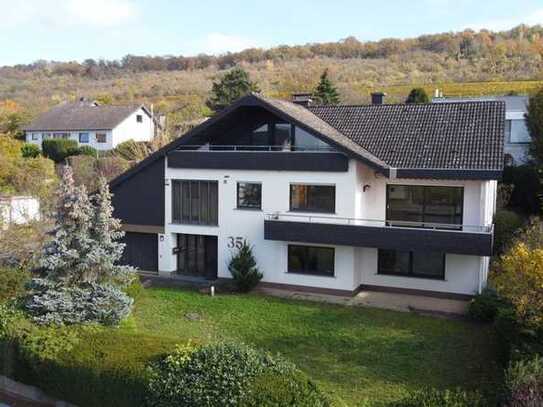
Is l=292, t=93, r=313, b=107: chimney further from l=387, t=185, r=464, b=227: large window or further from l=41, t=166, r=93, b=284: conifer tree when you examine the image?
l=41, t=166, r=93, b=284: conifer tree

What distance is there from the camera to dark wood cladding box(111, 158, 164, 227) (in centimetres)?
2466

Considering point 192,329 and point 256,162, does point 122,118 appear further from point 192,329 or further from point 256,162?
point 192,329

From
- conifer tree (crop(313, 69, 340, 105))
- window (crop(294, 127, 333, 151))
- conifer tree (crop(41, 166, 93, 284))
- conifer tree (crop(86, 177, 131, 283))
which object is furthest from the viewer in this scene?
conifer tree (crop(313, 69, 340, 105))

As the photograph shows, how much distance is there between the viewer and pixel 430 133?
23.1m

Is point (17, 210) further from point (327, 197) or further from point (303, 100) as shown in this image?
point (303, 100)

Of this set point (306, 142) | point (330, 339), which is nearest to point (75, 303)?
point (330, 339)

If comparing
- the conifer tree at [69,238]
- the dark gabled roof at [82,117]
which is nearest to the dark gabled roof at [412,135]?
the conifer tree at [69,238]

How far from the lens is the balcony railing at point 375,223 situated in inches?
825

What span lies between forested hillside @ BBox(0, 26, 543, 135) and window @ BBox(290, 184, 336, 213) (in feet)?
108

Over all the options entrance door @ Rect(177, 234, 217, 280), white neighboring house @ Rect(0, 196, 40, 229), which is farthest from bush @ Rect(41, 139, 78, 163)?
entrance door @ Rect(177, 234, 217, 280)

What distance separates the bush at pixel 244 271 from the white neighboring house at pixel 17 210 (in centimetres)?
783

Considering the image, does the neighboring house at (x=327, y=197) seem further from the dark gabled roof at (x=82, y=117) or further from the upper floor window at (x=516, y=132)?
the dark gabled roof at (x=82, y=117)

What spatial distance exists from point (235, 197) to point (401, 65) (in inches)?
3036

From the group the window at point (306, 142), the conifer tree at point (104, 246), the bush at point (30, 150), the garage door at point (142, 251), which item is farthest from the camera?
the bush at point (30, 150)
